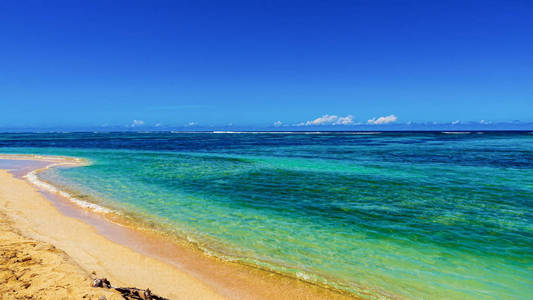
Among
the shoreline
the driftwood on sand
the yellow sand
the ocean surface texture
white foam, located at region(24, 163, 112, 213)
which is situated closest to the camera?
the driftwood on sand

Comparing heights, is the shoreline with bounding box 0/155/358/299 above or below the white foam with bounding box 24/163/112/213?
below

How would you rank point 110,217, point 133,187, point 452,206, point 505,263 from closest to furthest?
point 505,263 < point 110,217 < point 452,206 < point 133,187

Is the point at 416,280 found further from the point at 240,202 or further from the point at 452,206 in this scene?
the point at 240,202

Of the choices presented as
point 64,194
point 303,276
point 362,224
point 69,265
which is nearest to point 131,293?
point 69,265

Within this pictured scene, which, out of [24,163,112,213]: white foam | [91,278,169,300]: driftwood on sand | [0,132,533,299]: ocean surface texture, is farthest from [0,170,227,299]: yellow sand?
[24,163,112,213]: white foam

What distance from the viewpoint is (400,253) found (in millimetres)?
8141

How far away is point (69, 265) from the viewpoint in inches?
253

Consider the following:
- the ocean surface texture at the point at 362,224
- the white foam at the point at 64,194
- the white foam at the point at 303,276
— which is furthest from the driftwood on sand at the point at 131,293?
the white foam at the point at 64,194

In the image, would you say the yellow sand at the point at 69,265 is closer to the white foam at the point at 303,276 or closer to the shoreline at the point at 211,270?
the shoreline at the point at 211,270

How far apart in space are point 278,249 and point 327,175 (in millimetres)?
12852

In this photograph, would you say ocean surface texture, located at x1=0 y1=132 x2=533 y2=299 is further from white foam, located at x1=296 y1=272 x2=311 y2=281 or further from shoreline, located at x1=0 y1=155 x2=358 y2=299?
shoreline, located at x1=0 y1=155 x2=358 y2=299

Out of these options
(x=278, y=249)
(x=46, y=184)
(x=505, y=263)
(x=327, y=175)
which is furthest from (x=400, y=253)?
(x=46, y=184)

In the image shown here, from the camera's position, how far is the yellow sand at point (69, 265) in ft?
17.5

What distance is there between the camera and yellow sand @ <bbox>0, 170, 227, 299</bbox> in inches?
209
